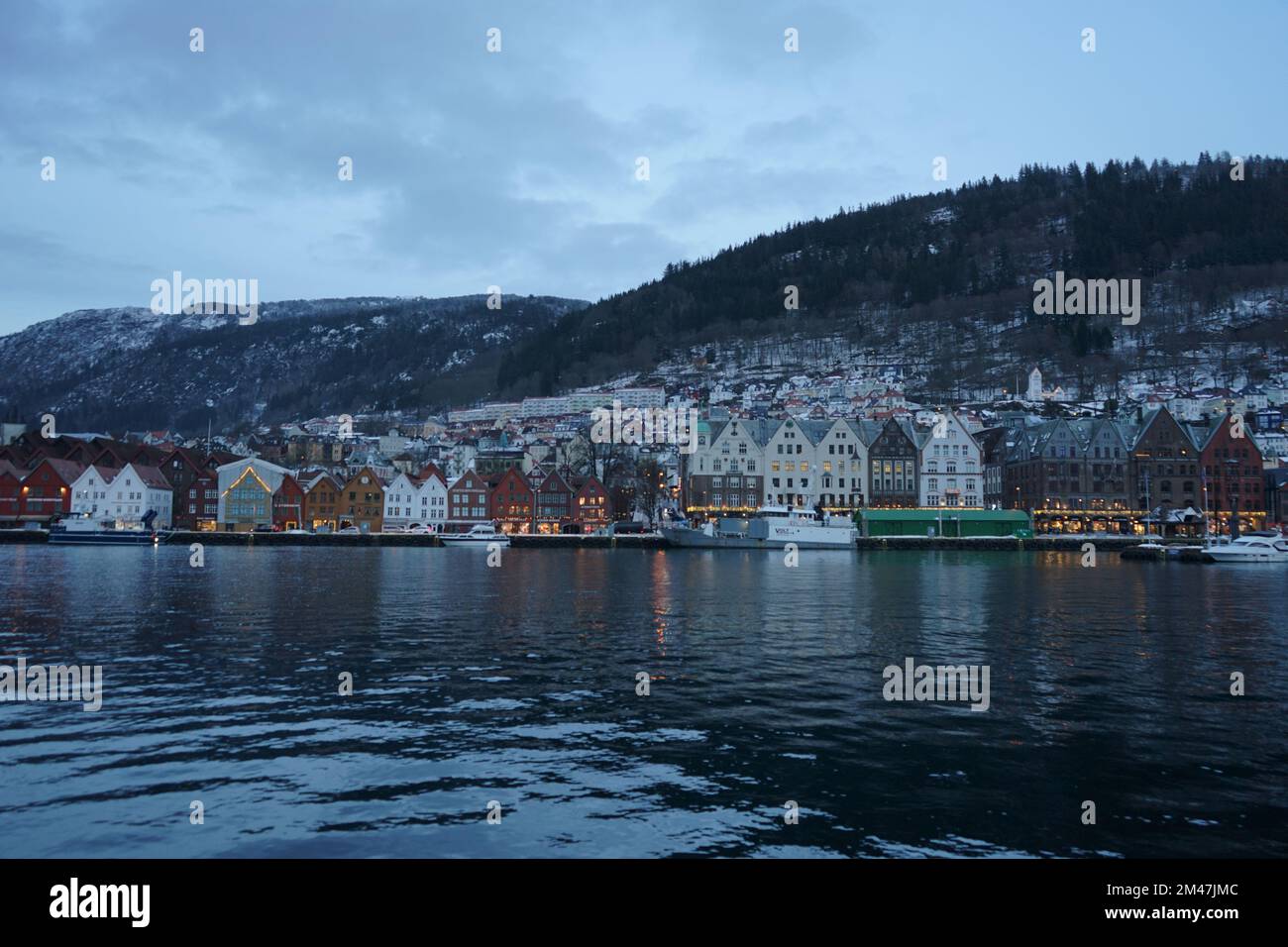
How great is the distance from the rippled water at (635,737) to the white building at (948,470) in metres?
92.7

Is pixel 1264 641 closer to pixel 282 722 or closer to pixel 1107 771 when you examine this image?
pixel 1107 771

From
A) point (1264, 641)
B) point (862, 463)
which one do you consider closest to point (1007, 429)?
point (862, 463)

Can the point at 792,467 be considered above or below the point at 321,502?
above

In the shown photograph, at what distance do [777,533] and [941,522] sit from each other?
2477 cm

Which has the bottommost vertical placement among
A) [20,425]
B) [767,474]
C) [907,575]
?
[907,575]

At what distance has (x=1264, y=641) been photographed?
2638cm

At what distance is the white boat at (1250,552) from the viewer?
79312 mm

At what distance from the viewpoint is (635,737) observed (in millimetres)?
14766

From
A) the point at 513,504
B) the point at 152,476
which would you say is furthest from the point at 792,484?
the point at 152,476

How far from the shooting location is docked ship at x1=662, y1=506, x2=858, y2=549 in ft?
319

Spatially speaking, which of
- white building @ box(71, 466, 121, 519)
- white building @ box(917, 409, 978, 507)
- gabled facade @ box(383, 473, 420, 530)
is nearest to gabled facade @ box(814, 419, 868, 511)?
white building @ box(917, 409, 978, 507)

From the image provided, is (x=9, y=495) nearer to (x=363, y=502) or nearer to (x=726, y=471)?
(x=363, y=502)

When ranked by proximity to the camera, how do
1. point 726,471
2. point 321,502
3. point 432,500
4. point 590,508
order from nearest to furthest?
point 726,471 → point 590,508 → point 432,500 → point 321,502
